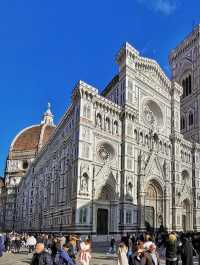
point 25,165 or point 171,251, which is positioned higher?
point 25,165

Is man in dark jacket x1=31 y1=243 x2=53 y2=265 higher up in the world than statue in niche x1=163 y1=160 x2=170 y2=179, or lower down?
lower down

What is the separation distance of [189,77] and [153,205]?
2917 centimetres

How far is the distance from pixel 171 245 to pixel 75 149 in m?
22.1

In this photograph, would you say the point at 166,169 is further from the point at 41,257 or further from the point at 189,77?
the point at 41,257

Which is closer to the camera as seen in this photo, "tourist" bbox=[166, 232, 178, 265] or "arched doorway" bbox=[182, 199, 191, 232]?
"tourist" bbox=[166, 232, 178, 265]

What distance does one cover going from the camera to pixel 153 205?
3978 centimetres

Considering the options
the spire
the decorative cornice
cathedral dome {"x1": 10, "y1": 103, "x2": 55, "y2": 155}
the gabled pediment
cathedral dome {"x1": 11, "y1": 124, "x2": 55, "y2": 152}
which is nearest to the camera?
the gabled pediment

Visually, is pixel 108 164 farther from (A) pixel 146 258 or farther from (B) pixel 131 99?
(A) pixel 146 258

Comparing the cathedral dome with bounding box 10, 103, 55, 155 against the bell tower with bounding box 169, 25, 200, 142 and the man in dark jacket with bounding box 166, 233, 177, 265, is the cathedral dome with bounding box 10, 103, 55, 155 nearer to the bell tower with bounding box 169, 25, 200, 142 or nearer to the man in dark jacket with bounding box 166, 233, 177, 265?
the bell tower with bounding box 169, 25, 200, 142

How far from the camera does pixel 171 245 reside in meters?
11.3

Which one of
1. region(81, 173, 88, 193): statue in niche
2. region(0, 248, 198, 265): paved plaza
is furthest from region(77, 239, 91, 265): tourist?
region(81, 173, 88, 193): statue in niche

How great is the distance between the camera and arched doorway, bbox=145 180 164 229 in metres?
38.6

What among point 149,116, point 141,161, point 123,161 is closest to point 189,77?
point 149,116

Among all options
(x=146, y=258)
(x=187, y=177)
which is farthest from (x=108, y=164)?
(x=146, y=258)
